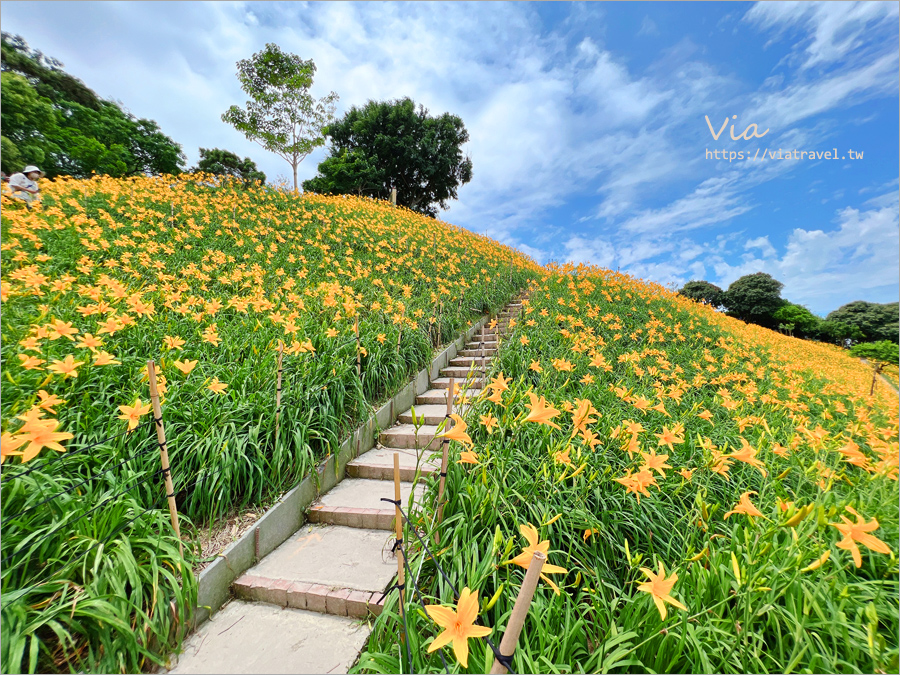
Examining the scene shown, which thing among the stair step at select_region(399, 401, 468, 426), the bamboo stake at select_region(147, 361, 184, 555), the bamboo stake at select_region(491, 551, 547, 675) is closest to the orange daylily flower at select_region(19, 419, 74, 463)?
the bamboo stake at select_region(147, 361, 184, 555)

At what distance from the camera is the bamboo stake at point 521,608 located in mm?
735

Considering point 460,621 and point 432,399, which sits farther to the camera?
point 432,399

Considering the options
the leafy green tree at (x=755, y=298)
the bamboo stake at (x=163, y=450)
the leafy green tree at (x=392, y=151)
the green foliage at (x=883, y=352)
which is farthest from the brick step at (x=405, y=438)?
the leafy green tree at (x=755, y=298)

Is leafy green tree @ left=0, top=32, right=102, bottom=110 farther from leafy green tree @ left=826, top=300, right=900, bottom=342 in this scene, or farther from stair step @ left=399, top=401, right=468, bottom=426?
leafy green tree @ left=826, top=300, right=900, bottom=342

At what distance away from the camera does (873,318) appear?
48.2 ft

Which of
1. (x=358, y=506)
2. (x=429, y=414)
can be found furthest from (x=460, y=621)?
(x=429, y=414)

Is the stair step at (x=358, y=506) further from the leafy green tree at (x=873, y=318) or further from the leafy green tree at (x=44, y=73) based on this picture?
the leafy green tree at (x=44, y=73)

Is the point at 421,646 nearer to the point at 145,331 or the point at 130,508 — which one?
the point at 130,508

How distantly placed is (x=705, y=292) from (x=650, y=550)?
81.2 ft

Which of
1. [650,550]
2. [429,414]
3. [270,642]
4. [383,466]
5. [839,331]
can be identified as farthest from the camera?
[839,331]

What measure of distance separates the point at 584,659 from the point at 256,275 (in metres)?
4.14

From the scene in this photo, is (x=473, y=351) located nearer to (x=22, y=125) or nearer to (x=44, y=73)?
(x=22, y=125)

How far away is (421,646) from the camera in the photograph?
1.27m

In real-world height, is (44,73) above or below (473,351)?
above
